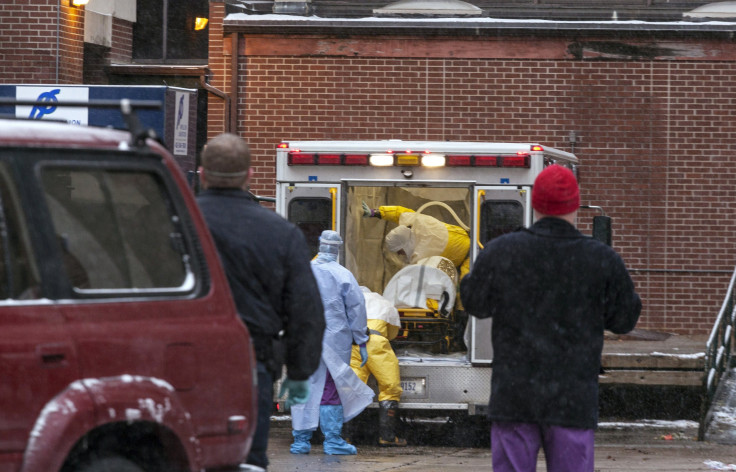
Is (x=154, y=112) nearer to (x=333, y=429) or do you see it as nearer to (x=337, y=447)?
(x=333, y=429)

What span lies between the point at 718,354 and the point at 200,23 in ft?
29.9

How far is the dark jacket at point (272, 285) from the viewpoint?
4.79 m

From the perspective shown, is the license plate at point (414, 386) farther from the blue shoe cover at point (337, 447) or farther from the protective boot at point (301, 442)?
the protective boot at point (301, 442)

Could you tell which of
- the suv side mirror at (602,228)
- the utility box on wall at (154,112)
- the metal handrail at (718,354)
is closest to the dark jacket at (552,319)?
the utility box on wall at (154,112)

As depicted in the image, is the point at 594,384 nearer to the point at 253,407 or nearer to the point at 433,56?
the point at 253,407

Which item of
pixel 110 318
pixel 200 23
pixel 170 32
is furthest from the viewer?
pixel 170 32

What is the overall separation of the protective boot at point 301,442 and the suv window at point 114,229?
216 inches

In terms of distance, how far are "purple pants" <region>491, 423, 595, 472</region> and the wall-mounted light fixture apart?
1316cm

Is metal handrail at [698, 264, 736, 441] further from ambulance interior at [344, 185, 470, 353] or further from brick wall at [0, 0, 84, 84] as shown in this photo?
brick wall at [0, 0, 84, 84]

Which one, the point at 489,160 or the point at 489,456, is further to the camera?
the point at 489,160

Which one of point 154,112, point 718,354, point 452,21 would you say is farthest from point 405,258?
point 452,21

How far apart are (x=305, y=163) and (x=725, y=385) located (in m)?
4.78

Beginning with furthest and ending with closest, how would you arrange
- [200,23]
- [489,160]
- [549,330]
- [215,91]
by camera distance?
1. [200,23]
2. [215,91]
3. [489,160]
4. [549,330]

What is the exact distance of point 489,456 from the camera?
32.9 ft
